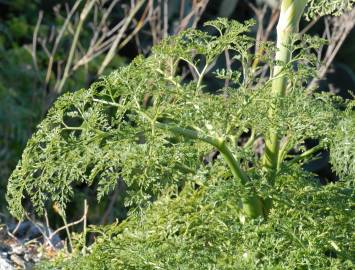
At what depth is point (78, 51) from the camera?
5.55 metres

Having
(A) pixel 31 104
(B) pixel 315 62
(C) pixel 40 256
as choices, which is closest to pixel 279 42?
(B) pixel 315 62

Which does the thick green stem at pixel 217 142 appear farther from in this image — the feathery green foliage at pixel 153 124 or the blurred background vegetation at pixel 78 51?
the blurred background vegetation at pixel 78 51

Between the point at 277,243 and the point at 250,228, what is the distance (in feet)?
0.24

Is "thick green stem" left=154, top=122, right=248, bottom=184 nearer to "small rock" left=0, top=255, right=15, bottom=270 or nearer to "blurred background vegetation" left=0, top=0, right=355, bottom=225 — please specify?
"small rock" left=0, top=255, right=15, bottom=270

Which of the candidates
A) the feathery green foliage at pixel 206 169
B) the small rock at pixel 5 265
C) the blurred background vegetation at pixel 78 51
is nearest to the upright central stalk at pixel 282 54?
the feathery green foliage at pixel 206 169

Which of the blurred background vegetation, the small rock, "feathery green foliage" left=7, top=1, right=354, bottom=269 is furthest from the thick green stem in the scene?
the blurred background vegetation

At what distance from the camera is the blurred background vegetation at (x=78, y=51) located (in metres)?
4.64

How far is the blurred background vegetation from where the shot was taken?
4.64m

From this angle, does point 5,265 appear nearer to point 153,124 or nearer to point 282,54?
point 153,124

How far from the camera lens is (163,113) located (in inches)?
77.9

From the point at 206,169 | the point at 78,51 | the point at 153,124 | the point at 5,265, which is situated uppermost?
the point at 153,124

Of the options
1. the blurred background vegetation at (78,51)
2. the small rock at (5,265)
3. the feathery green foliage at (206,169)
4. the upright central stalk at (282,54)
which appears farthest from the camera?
the blurred background vegetation at (78,51)

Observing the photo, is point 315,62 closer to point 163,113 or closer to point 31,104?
point 163,113

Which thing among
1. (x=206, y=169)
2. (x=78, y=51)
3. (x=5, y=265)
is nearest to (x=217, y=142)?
(x=206, y=169)
